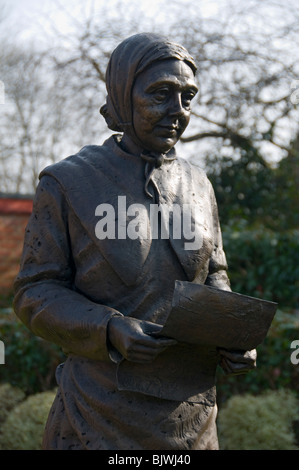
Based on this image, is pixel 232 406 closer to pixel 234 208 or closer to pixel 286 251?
pixel 286 251

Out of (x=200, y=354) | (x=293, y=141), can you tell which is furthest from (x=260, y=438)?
(x=293, y=141)

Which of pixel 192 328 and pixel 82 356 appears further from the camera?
pixel 82 356

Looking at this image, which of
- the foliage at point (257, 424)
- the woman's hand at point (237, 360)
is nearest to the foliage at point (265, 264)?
the foliage at point (257, 424)

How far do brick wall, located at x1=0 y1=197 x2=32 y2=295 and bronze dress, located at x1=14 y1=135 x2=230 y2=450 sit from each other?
7061 millimetres

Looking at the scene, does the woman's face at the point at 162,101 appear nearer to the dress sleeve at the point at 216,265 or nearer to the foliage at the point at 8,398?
the dress sleeve at the point at 216,265

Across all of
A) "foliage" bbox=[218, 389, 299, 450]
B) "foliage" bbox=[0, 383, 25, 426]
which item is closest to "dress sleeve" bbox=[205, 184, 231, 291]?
"foliage" bbox=[218, 389, 299, 450]

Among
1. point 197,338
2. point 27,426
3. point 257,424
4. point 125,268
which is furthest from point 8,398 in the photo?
point 197,338

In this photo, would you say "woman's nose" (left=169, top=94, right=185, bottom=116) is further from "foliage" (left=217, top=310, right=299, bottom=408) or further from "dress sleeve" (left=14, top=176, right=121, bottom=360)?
"foliage" (left=217, top=310, right=299, bottom=408)

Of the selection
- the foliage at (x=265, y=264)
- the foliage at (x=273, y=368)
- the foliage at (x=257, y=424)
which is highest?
the foliage at (x=265, y=264)

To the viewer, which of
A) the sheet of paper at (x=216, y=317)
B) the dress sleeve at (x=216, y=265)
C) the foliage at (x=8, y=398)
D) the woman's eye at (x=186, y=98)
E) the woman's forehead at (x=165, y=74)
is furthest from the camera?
the foliage at (x=8, y=398)

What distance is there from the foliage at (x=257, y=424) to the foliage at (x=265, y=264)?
149 cm

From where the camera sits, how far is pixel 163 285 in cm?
236

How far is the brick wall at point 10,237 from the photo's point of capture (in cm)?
938

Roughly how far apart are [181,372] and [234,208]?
6.93m
